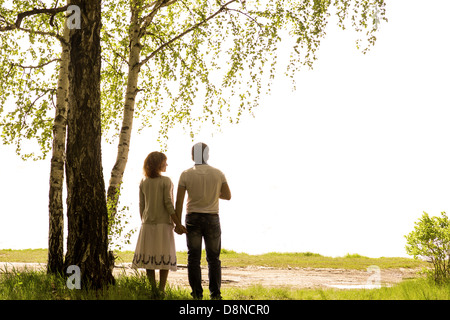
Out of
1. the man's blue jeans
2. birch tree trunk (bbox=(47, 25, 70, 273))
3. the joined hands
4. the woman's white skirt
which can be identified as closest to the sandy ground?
birch tree trunk (bbox=(47, 25, 70, 273))

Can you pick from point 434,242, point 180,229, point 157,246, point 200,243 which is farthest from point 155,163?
point 434,242

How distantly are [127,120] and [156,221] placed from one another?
147 inches

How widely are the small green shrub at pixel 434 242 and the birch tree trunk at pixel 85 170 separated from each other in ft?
21.7

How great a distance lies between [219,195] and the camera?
7.64m

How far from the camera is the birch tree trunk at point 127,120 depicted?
10.4 m

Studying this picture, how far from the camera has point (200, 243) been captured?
7.54 meters

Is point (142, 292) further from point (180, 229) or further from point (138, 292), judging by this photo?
point (180, 229)

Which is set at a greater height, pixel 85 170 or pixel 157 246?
pixel 85 170

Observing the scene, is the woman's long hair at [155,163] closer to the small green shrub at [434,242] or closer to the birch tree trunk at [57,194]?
the birch tree trunk at [57,194]

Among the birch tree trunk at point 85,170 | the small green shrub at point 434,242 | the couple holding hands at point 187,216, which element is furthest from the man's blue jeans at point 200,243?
the small green shrub at point 434,242

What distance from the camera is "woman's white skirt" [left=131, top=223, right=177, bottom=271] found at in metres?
7.69
